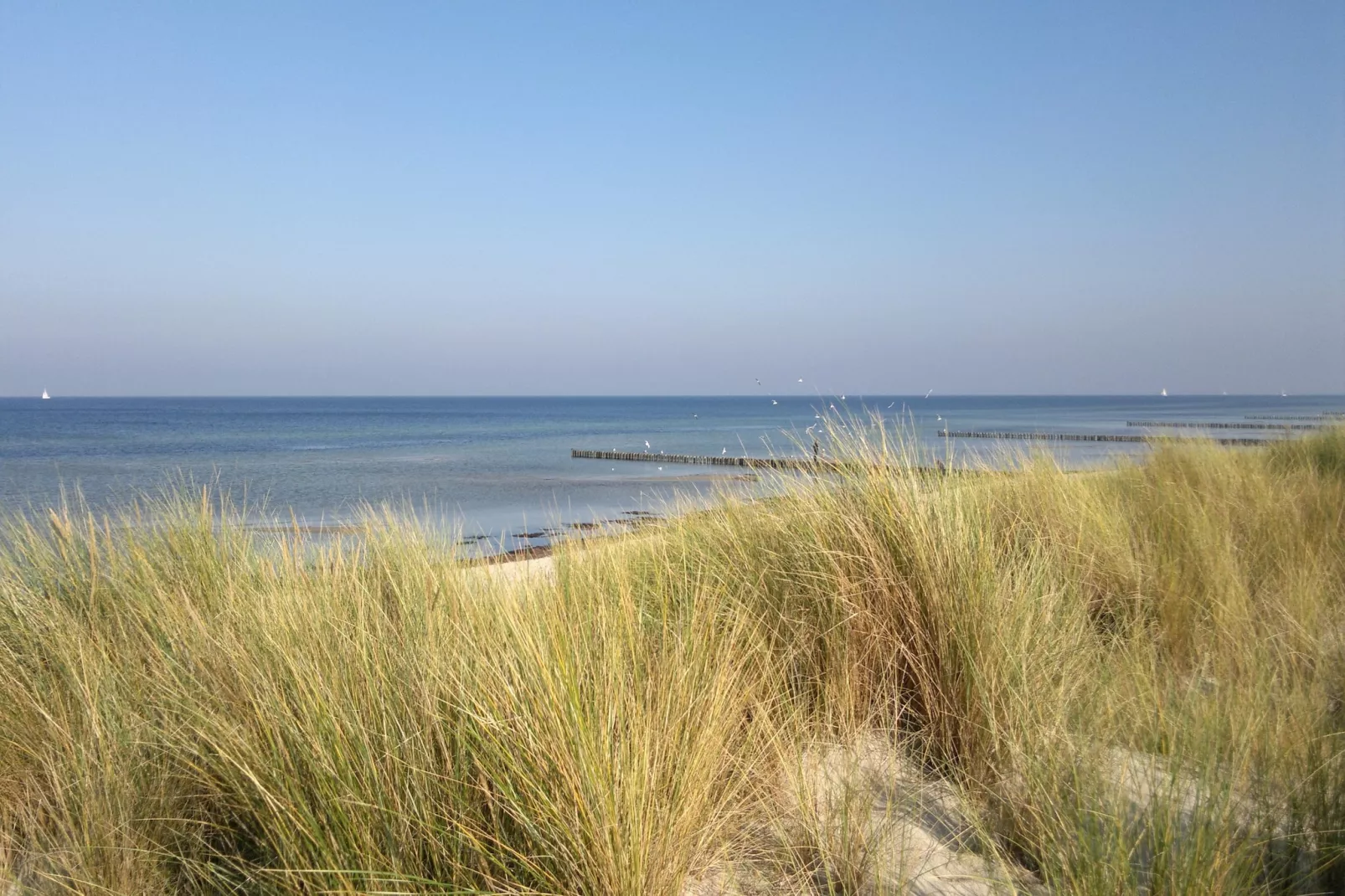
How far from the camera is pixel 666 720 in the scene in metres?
2.07

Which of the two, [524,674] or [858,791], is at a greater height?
[524,674]

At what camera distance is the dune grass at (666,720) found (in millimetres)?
1870

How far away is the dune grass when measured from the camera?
187 centimetres

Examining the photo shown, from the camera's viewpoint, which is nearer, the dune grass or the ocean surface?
the dune grass

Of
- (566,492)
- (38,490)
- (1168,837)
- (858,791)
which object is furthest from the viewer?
(566,492)

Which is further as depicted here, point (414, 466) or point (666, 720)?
point (414, 466)

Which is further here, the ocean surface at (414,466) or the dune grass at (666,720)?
the ocean surface at (414,466)

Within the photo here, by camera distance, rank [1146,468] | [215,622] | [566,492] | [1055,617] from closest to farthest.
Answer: [215,622] → [1055,617] → [1146,468] → [566,492]

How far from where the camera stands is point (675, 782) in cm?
204

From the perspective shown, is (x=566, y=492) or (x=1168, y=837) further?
(x=566, y=492)

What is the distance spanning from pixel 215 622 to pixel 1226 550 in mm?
4522

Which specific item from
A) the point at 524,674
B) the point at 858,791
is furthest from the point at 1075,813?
the point at 524,674

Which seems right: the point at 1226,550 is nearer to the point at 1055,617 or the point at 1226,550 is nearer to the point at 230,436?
the point at 1055,617

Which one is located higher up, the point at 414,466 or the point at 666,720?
the point at 666,720
